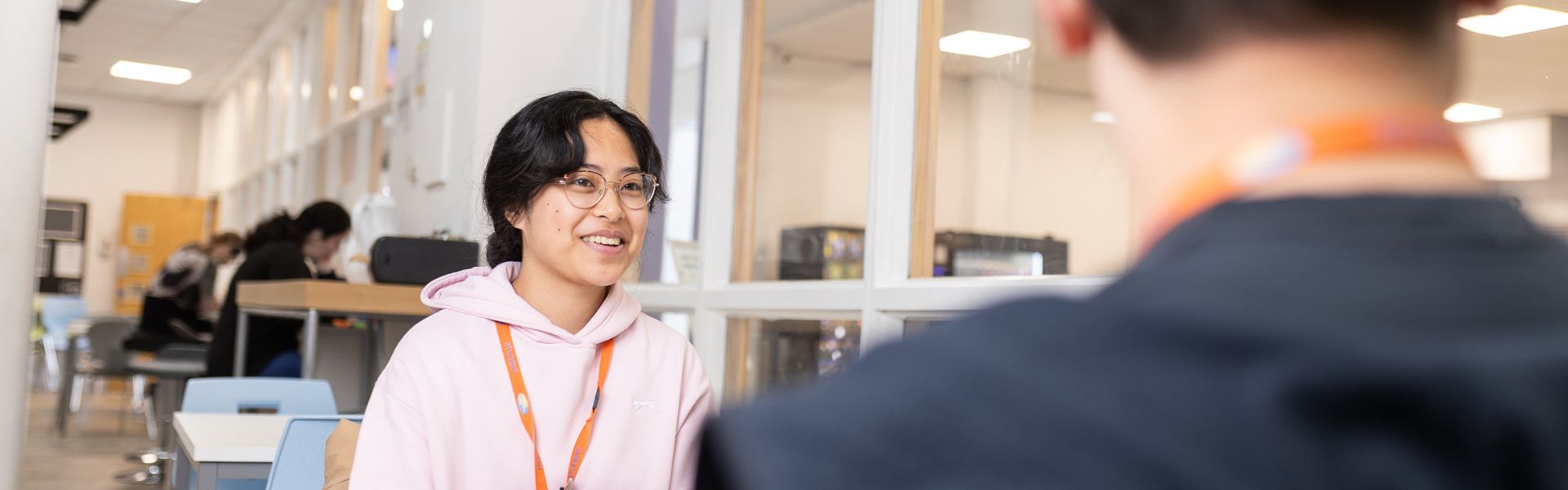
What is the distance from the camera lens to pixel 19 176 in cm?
262

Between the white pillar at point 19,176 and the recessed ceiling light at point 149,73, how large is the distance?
9426mm

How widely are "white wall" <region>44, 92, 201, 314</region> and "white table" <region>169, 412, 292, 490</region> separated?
11352 mm

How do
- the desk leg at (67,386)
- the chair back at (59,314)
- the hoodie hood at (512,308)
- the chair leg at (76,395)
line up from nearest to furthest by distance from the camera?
1. the hoodie hood at (512,308)
2. the desk leg at (67,386)
3. the chair leg at (76,395)
4. the chair back at (59,314)

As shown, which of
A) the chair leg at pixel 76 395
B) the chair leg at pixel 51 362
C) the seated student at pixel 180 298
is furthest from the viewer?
the chair leg at pixel 51 362

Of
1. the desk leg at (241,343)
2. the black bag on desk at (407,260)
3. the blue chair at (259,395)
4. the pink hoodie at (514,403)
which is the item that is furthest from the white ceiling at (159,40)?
the pink hoodie at (514,403)

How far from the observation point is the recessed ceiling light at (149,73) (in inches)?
→ 444

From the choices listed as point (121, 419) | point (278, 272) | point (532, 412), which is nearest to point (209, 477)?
point (532, 412)

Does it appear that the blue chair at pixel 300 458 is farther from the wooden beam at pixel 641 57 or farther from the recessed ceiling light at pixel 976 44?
the wooden beam at pixel 641 57

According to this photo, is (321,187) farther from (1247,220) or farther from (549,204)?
(1247,220)

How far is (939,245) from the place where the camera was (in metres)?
2.73

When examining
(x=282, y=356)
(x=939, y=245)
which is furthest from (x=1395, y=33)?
(x=282, y=356)

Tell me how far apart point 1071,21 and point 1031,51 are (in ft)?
7.69

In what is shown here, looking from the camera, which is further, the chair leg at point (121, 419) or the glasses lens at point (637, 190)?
the chair leg at point (121, 419)

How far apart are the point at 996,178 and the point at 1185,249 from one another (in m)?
2.50
